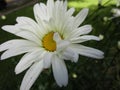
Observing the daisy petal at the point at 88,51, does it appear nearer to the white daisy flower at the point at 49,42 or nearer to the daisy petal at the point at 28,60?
the white daisy flower at the point at 49,42

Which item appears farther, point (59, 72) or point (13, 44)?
point (13, 44)

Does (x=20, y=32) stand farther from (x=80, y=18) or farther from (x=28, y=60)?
(x=80, y=18)

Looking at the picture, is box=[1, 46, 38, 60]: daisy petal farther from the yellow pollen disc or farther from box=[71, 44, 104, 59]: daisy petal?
box=[71, 44, 104, 59]: daisy petal

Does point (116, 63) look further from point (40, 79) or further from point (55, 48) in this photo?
point (55, 48)

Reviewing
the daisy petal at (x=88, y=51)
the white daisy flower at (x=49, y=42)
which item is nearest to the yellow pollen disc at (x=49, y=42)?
the white daisy flower at (x=49, y=42)

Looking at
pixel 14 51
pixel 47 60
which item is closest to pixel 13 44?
pixel 14 51

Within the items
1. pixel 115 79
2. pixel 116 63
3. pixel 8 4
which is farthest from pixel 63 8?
pixel 8 4
